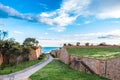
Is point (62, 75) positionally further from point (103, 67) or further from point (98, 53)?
point (98, 53)

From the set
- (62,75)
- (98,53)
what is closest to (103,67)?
(62,75)

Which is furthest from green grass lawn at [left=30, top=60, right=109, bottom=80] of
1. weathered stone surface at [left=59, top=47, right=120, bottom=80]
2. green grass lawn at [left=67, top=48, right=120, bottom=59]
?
green grass lawn at [left=67, top=48, right=120, bottom=59]

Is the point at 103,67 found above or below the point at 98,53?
below

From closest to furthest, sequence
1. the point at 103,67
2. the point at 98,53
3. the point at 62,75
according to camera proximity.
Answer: the point at 103,67
the point at 62,75
the point at 98,53

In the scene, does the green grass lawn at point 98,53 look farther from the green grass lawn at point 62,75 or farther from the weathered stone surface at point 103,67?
the green grass lawn at point 62,75

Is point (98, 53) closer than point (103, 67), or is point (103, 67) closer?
point (103, 67)

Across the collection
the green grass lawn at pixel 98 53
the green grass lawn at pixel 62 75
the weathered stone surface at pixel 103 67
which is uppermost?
the green grass lawn at pixel 98 53

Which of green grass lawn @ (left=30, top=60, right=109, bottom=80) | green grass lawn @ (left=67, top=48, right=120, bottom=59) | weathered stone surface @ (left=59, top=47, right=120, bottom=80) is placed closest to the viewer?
weathered stone surface @ (left=59, top=47, right=120, bottom=80)

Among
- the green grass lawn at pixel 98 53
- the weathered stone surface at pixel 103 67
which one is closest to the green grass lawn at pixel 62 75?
the weathered stone surface at pixel 103 67

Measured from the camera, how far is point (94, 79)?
80.5 feet

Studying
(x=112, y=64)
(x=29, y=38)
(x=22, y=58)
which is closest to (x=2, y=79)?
(x=112, y=64)

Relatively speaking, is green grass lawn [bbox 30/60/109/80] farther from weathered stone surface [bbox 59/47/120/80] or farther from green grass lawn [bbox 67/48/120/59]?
green grass lawn [bbox 67/48/120/59]

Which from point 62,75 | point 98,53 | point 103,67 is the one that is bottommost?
point 62,75

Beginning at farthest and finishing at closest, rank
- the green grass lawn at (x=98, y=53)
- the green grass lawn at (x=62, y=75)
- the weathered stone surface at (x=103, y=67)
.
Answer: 1. the green grass lawn at (x=98, y=53)
2. the green grass lawn at (x=62, y=75)
3. the weathered stone surface at (x=103, y=67)
